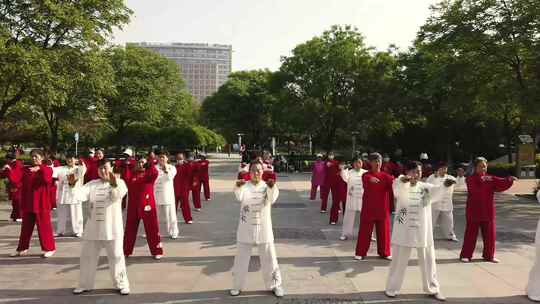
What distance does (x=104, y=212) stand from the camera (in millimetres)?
6227

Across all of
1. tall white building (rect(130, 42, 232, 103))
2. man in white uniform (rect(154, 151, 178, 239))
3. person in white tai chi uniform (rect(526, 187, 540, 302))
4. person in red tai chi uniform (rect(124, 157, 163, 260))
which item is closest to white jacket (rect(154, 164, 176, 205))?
man in white uniform (rect(154, 151, 178, 239))

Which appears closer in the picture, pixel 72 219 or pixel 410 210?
pixel 410 210

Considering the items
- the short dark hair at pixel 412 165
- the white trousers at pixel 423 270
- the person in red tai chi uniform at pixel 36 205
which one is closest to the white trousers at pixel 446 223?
the short dark hair at pixel 412 165

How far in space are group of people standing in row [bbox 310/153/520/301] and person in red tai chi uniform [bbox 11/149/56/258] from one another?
18.2 feet

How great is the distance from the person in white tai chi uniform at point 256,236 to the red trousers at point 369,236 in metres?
2.42

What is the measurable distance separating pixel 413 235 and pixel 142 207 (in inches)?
175

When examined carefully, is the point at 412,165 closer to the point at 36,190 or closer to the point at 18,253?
the point at 36,190

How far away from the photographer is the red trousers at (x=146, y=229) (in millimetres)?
7977

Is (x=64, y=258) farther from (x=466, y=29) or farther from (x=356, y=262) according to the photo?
(x=466, y=29)

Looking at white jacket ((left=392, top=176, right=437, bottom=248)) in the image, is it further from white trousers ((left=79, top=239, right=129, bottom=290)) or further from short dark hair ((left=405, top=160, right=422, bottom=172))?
white trousers ((left=79, top=239, right=129, bottom=290))

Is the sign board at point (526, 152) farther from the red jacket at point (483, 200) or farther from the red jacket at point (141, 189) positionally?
the red jacket at point (141, 189)

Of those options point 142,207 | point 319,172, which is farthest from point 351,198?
point 319,172

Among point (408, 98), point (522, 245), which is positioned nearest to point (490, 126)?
point (408, 98)

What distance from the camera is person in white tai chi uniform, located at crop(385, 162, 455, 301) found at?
6188mm
